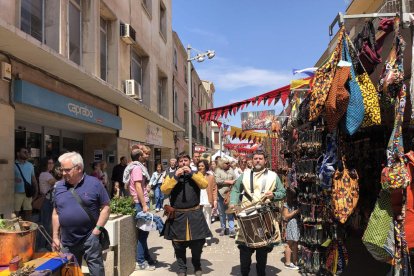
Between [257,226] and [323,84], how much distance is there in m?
1.91

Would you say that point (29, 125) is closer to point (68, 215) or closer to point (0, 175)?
point (0, 175)

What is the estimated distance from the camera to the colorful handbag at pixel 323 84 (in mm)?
3992

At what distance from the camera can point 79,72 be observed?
325 inches

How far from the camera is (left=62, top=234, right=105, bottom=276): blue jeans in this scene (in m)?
4.11

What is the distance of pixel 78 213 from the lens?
4.01m

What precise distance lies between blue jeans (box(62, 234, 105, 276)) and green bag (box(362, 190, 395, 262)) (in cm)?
270

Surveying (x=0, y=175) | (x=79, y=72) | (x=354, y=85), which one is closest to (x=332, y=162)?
(x=354, y=85)

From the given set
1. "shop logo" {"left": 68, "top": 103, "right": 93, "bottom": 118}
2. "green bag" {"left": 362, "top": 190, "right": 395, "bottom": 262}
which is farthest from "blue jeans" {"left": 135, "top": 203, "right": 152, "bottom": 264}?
"shop logo" {"left": 68, "top": 103, "right": 93, "bottom": 118}

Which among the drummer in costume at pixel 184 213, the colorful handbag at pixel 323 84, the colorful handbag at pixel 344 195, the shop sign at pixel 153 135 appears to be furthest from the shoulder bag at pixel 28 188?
the shop sign at pixel 153 135

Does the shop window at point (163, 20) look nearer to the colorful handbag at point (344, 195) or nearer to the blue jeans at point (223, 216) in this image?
the blue jeans at point (223, 216)

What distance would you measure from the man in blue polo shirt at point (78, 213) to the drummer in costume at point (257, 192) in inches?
68.9

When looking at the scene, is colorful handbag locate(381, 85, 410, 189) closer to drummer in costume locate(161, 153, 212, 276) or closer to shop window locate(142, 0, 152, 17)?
drummer in costume locate(161, 153, 212, 276)

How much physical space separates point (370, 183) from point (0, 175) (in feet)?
19.1

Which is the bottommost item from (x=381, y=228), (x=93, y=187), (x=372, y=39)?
(x=381, y=228)
